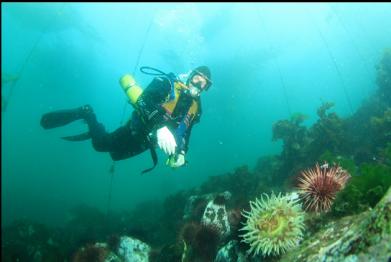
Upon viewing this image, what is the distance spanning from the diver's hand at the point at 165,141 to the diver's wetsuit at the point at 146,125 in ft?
1.39

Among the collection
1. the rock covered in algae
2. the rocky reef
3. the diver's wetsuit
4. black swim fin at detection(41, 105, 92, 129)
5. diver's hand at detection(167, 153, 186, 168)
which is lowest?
the rock covered in algae

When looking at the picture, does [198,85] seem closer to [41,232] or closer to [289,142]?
[289,142]

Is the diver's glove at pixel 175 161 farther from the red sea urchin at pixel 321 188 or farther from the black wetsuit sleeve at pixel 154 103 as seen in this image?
the red sea urchin at pixel 321 188

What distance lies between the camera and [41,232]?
15242 millimetres

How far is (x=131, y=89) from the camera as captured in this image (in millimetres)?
7645

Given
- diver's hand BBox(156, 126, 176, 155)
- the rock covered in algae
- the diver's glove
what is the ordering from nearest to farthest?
the rock covered in algae < diver's hand BBox(156, 126, 176, 155) < the diver's glove

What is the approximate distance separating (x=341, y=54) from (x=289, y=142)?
9008 centimetres

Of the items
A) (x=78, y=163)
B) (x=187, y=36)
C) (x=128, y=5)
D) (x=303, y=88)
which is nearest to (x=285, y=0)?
(x=187, y=36)

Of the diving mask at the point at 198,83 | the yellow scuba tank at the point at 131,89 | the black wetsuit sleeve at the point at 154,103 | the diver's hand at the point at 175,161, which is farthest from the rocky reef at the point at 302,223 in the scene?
the yellow scuba tank at the point at 131,89

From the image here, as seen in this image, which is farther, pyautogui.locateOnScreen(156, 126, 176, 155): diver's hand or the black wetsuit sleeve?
the black wetsuit sleeve

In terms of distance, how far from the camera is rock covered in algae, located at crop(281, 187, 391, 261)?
2.80 m

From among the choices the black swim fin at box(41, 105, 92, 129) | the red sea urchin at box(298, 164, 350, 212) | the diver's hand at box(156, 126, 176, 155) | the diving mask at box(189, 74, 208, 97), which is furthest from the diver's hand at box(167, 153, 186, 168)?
the black swim fin at box(41, 105, 92, 129)

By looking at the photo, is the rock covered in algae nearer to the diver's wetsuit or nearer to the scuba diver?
the scuba diver

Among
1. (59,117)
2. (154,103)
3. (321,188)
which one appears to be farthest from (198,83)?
(321,188)
